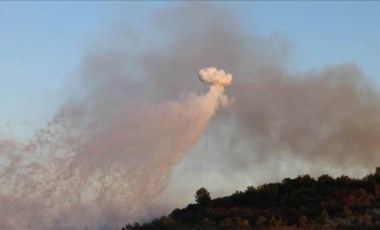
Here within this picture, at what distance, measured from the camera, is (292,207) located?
5922 cm

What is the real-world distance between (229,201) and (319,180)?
10.4m

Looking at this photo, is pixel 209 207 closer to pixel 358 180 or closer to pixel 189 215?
pixel 189 215

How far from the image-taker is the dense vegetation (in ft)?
168

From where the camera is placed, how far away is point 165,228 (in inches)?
2274

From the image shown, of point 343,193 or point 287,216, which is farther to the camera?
point 343,193

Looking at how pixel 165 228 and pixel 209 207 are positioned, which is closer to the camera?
pixel 165 228

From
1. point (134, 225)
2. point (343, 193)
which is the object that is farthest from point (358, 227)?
point (134, 225)

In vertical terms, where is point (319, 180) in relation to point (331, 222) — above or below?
above

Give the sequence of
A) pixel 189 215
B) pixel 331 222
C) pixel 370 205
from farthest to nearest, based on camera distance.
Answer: pixel 189 215
pixel 370 205
pixel 331 222

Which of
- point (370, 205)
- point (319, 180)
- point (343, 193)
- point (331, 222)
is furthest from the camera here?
point (319, 180)

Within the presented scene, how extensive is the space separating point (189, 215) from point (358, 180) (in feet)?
60.3

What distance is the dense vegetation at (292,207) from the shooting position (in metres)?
51.3

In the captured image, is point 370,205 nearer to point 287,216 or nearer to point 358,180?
point 287,216

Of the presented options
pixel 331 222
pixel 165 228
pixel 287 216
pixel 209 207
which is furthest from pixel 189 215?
pixel 331 222
